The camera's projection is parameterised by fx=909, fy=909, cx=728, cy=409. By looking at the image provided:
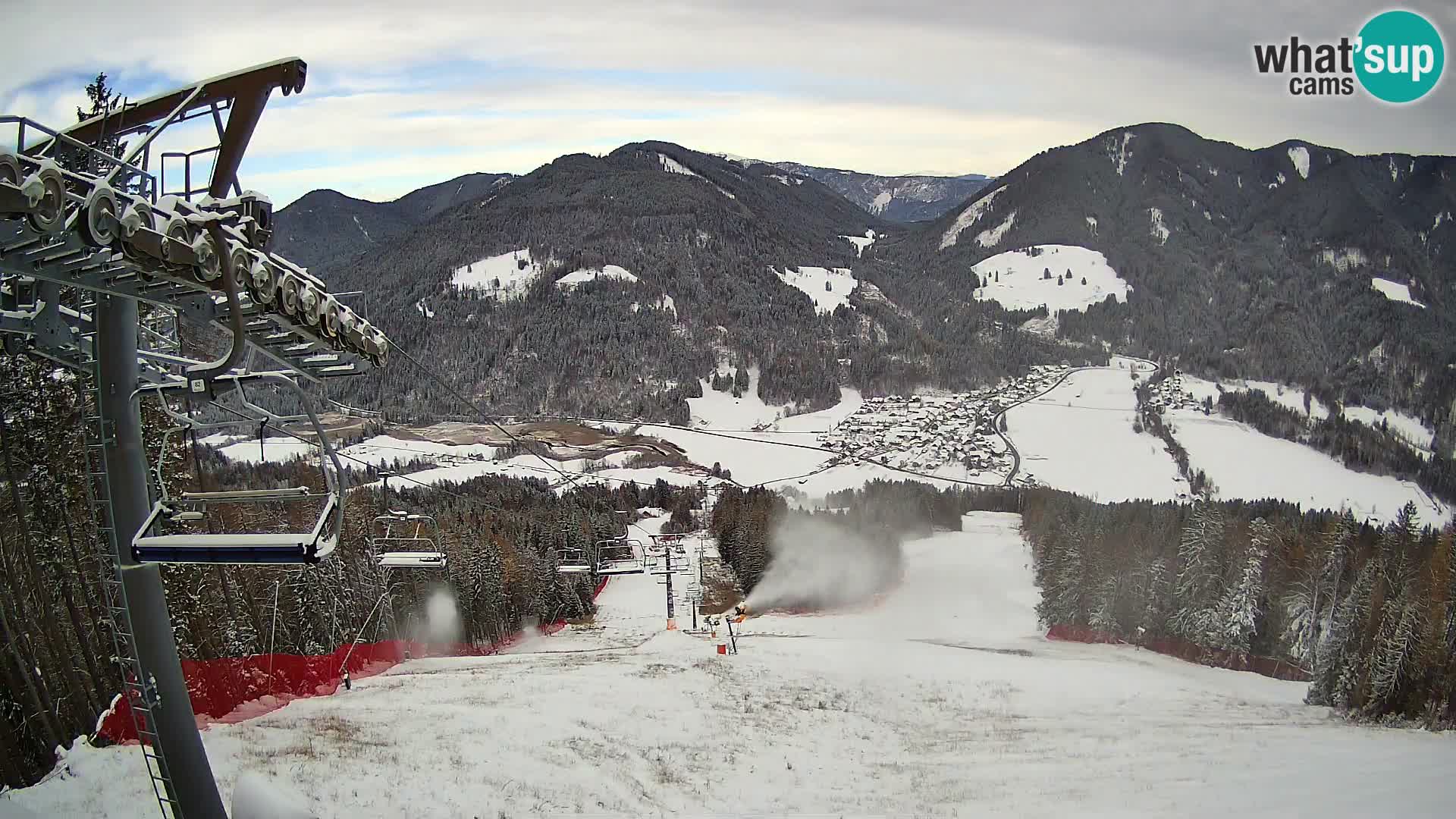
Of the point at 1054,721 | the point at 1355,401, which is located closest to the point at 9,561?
the point at 1054,721

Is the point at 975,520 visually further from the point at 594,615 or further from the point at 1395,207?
the point at 1395,207

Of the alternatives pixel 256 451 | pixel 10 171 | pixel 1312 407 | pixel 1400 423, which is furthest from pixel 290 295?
pixel 1312 407

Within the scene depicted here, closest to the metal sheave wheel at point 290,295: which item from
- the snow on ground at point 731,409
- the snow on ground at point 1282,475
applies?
the snow on ground at point 1282,475

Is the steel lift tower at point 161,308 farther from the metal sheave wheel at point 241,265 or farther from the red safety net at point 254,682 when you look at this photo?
the red safety net at point 254,682

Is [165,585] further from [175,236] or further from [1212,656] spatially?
[1212,656]

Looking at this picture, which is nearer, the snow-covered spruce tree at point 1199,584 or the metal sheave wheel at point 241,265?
the metal sheave wheel at point 241,265

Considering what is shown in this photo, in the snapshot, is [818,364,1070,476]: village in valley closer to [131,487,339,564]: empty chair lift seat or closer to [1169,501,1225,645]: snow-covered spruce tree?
[1169,501,1225,645]: snow-covered spruce tree
